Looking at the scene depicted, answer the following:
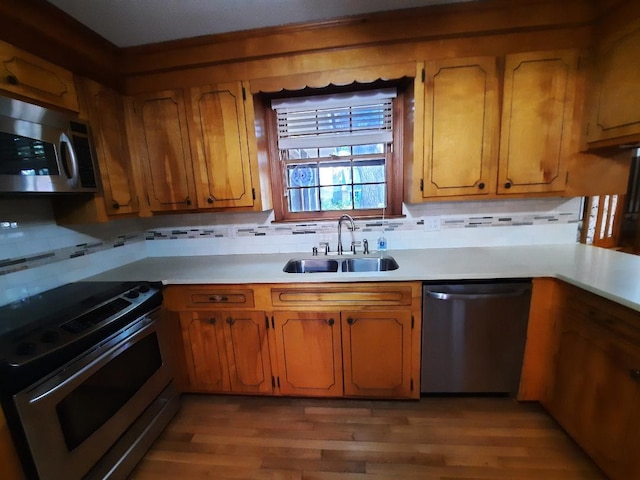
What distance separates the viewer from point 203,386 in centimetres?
188

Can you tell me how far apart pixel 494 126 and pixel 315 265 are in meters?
1.52

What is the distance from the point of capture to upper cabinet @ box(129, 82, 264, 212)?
1.84 meters

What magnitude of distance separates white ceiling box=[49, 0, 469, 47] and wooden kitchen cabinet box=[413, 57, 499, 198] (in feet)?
1.25

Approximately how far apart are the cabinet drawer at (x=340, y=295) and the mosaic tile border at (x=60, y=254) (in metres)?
1.41

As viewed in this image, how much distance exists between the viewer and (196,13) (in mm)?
1501

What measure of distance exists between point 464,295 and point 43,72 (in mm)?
2585

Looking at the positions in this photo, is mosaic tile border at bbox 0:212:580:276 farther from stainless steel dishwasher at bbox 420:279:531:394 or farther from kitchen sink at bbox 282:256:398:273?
stainless steel dishwasher at bbox 420:279:531:394

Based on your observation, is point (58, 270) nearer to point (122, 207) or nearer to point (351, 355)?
point (122, 207)

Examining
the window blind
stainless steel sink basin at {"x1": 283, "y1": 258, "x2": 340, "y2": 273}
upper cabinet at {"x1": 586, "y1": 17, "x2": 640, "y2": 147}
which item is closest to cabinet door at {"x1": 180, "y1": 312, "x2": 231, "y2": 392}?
stainless steel sink basin at {"x1": 283, "y1": 258, "x2": 340, "y2": 273}

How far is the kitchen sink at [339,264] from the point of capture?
79.1 inches

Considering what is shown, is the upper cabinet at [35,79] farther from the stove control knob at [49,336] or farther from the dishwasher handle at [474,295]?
the dishwasher handle at [474,295]

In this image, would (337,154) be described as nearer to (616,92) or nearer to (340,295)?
(340,295)

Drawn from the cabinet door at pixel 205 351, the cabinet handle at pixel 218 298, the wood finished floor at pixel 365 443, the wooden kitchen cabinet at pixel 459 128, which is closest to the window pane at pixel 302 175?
the wooden kitchen cabinet at pixel 459 128

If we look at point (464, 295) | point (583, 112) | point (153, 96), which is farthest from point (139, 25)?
point (583, 112)
